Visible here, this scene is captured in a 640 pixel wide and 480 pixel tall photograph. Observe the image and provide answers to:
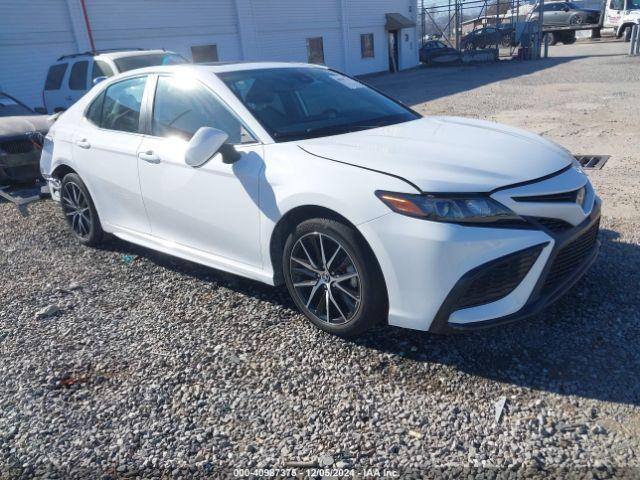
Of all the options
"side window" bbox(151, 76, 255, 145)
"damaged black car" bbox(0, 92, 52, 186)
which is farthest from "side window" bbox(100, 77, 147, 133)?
"damaged black car" bbox(0, 92, 52, 186)

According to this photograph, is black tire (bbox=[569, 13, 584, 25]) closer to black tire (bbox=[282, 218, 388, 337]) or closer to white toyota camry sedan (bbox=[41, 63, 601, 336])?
white toyota camry sedan (bbox=[41, 63, 601, 336])

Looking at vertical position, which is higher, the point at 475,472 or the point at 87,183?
the point at 87,183

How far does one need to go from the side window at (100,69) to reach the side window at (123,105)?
550 cm

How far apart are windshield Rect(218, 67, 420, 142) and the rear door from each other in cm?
95

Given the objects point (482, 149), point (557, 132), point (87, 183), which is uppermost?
point (482, 149)

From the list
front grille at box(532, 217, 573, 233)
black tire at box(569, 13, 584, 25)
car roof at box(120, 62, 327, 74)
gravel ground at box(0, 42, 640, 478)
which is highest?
car roof at box(120, 62, 327, 74)

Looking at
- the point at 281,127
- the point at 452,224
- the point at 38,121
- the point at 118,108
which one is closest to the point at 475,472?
the point at 452,224

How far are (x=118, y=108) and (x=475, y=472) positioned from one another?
151 inches

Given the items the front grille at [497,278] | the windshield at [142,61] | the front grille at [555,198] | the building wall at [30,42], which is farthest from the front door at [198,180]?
the building wall at [30,42]

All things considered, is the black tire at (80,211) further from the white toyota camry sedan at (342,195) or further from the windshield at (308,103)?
the windshield at (308,103)

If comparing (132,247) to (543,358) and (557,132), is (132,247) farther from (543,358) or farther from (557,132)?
(557,132)

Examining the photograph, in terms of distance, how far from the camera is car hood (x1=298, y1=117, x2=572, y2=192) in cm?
281

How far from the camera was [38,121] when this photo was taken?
777 cm

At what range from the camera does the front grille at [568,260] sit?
2.91 m
